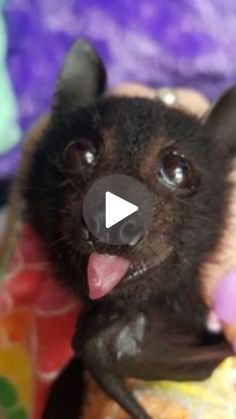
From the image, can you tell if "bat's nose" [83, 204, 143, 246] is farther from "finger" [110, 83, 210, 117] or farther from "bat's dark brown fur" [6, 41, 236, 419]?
"finger" [110, 83, 210, 117]

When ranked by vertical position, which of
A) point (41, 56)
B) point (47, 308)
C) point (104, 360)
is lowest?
point (47, 308)

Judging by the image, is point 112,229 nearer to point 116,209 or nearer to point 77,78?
point 116,209

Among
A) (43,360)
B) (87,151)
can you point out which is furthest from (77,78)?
(43,360)

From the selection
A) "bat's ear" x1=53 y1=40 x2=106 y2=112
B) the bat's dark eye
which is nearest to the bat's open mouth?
the bat's dark eye

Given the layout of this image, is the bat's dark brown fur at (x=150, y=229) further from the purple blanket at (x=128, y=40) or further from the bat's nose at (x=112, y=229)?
the purple blanket at (x=128, y=40)

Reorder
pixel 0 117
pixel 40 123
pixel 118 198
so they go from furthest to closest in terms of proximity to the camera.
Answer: pixel 0 117, pixel 40 123, pixel 118 198

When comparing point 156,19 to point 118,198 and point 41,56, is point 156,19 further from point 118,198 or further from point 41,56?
point 118,198

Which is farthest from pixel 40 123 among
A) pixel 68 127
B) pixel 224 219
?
pixel 224 219
